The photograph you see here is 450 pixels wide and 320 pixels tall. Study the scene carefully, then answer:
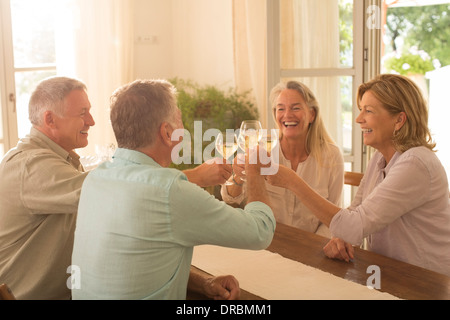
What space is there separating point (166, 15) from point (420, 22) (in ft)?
22.3

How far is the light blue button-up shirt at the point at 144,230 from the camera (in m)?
1.26

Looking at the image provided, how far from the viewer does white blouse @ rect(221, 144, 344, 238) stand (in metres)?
2.61

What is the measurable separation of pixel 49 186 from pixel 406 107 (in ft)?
4.24

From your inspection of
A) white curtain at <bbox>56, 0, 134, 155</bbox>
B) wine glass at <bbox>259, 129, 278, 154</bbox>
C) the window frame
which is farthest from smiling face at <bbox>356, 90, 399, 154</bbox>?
white curtain at <bbox>56, 0, 134, 155</bbox>

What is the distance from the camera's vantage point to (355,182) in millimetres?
2676

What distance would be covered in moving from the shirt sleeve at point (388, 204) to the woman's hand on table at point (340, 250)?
0.09 feet

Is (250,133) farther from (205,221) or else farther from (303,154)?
(303,154)

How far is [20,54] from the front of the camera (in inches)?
169

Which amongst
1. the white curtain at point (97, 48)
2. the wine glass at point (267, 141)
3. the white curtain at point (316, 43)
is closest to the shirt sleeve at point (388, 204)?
the wine glass at point (267, 141)

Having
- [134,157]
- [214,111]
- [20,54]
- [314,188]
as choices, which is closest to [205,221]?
[134,157]

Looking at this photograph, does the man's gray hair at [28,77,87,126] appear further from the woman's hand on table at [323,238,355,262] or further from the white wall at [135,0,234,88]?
the white wall at [135,0,234,88]

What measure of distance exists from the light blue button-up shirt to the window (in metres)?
3.24

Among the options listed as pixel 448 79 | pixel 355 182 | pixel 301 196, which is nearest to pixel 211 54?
pixel 355 182

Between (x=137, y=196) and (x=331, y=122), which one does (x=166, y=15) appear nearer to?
(x=331, y=122)
